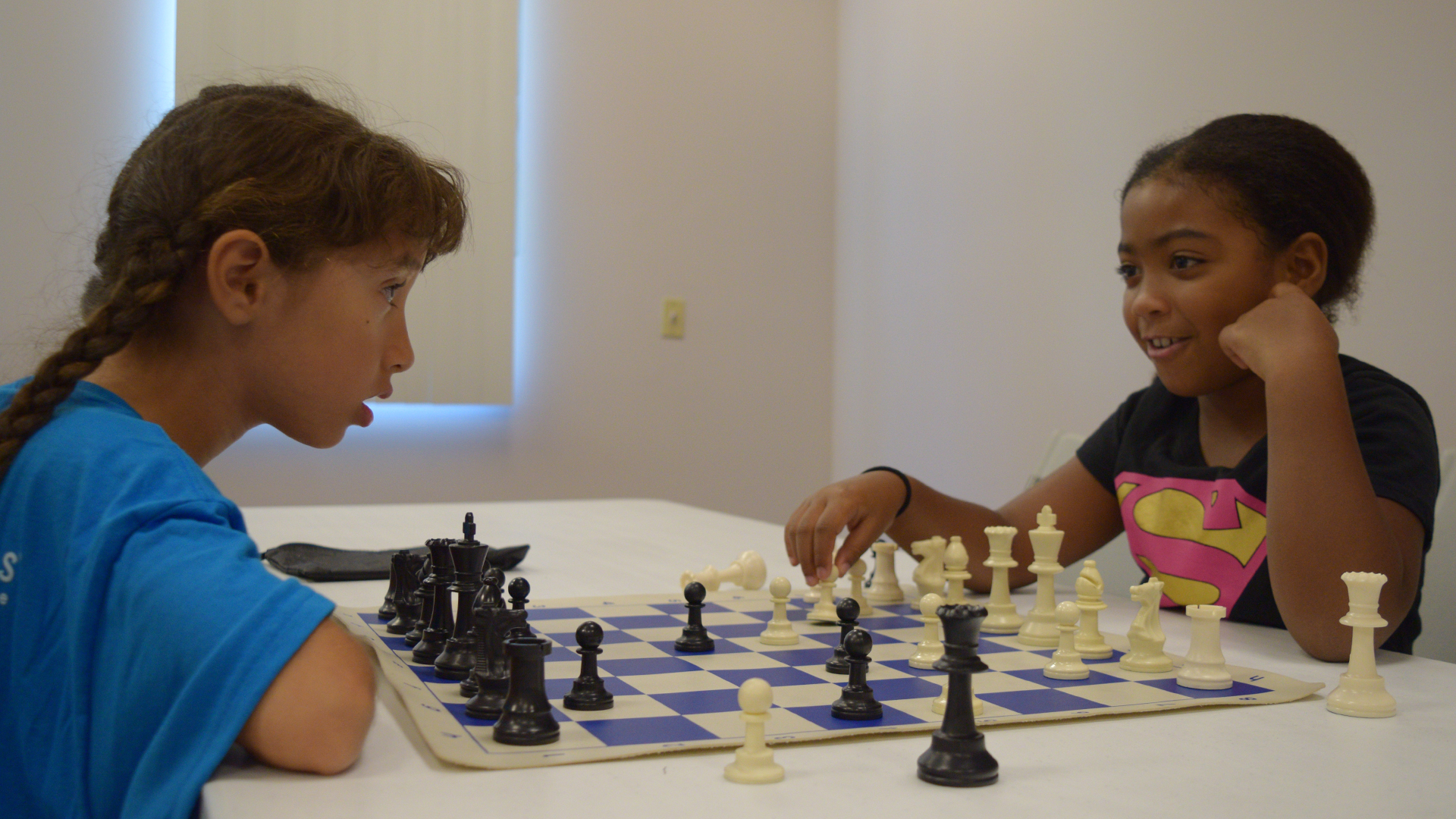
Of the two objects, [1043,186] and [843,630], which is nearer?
[843,630]

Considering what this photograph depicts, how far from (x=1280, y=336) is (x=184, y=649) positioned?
1.21 meters

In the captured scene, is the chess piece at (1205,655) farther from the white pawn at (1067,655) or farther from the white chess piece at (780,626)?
the white chess piece at (780,626)

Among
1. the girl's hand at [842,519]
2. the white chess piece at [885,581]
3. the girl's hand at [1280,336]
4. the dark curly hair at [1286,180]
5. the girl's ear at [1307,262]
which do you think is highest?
the dark curly hair at [1286,180]

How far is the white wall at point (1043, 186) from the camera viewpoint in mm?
2172

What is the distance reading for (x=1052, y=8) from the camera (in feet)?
10.5

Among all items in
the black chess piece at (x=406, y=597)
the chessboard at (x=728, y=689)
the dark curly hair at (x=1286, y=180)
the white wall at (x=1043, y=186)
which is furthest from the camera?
the white wall at (x=1043, y=186)

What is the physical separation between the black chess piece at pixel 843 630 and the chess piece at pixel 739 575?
0.72ft

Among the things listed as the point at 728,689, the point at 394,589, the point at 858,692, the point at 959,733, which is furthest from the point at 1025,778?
the point at 394,589

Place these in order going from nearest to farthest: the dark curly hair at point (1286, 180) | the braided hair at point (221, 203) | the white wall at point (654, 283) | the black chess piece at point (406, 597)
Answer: the braided hair at point (221, 203) → the black chess piece at point (406, 597) → the dark curly hair at point (1286, 180) → the white wall at point (654, 283)

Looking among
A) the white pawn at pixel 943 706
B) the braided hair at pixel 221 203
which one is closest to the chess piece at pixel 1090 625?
the white pawn at pixel 943 706

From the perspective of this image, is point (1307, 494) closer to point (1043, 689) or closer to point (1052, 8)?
point (1043, 689)

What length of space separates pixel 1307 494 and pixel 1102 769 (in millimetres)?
629

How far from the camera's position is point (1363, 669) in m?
0.91

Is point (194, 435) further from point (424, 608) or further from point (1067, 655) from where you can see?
point (1067, 655)
